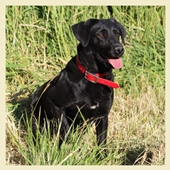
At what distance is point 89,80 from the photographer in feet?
16.6

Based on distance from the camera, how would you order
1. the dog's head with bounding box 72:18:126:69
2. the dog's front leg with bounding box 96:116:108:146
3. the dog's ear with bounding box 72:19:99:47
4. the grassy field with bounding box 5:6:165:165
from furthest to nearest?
the grassy field with bounding box 5:6:165:165 < the dog's front leg with bounding box 96:116:108:146 < the dog's ear with bounding box 72:19:99:47 < the dog's head with bounding box 72:18:126:69

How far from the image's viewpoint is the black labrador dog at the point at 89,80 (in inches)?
197

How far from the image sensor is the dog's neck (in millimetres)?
5047

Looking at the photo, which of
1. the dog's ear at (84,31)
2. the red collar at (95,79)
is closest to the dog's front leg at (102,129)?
the red collar at (95,79)

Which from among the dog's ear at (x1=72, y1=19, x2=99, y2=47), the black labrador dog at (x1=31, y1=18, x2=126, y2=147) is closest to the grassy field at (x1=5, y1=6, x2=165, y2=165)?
the black labrador dog at (x1=31, y1=18, x2=126, y2=147)

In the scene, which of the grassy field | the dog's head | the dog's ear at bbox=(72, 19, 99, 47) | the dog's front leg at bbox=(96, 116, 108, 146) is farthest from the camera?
the grassy field

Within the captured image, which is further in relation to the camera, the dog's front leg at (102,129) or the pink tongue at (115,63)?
the dog's front leg at (102,129)

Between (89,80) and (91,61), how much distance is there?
0.69ft

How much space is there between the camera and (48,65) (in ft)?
22.4

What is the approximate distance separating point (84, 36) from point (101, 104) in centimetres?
76

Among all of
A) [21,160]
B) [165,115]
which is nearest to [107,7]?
[165,115]

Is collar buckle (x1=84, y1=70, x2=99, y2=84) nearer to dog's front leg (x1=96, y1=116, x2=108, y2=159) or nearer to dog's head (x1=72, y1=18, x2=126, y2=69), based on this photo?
dog's head (x1=72, y1=18, x2=126, y2=69)

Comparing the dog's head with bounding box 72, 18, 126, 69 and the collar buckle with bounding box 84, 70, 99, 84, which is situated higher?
the dog's head with bounding box 72, 18, 126, 69

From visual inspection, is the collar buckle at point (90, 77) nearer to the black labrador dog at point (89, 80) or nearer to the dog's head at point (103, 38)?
the black labrador dog at point (89, 80)
